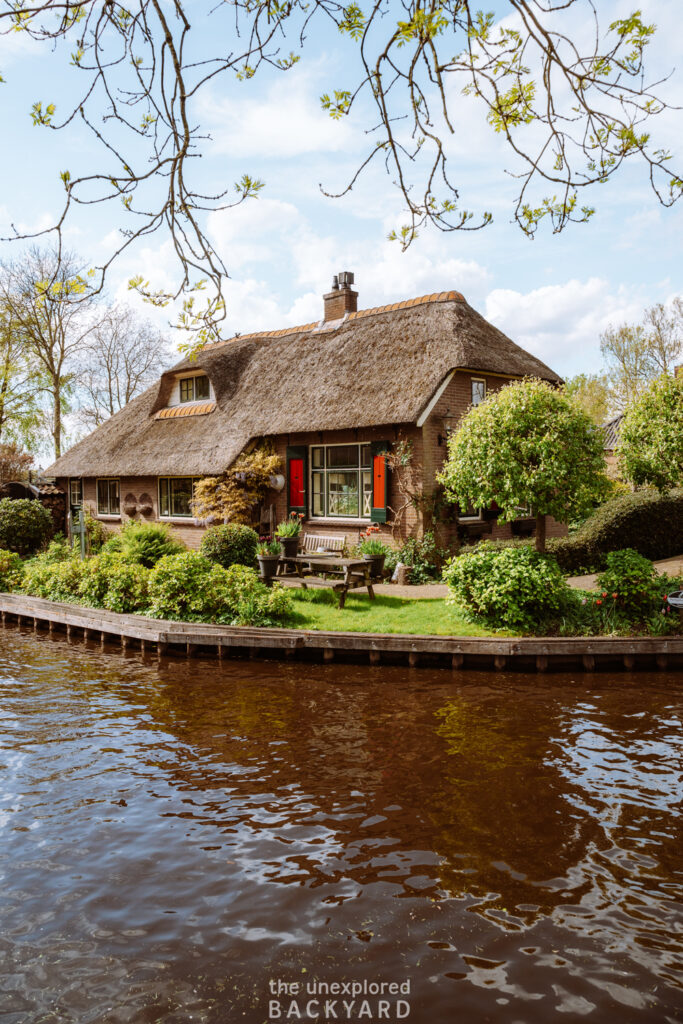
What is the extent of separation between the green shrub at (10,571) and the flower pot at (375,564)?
810 cm

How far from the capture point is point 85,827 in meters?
5.52

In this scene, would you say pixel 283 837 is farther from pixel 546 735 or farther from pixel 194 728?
pixel 546 735

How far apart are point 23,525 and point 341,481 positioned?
8804mm

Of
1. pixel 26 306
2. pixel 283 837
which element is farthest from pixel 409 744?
pixel 26 306

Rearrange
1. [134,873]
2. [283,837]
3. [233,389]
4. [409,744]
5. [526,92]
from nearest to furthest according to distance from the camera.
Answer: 1. [526,92]
2. [134,873]
3. [283,837]
4. [409,744]
5. [233,389]

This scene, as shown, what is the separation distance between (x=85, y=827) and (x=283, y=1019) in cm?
259

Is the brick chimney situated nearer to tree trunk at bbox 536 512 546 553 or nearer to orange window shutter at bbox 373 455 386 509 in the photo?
orange window shutter at bbox 373 455 386 509

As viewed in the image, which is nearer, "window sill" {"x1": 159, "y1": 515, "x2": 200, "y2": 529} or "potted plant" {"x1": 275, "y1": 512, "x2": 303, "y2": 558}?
"potted plant" {"x1": 275, "y1": 512, "x2": 303, "y2": 558}

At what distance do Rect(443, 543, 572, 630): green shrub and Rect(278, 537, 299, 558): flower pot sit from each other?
3226 mm

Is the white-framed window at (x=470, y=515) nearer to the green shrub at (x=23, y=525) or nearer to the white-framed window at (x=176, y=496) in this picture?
the white-framed window at (x=176, y=496)

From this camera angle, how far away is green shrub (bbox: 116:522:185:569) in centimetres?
1439

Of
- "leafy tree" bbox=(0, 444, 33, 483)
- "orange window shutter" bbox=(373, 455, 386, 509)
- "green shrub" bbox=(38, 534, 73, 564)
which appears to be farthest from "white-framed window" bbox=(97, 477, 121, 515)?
"orange window shutter" bbox=(373, 455, 386, 509)

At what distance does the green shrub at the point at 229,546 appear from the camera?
13148 mm

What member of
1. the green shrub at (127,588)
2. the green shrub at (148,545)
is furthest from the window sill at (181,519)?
the green shrub at (127,588)
